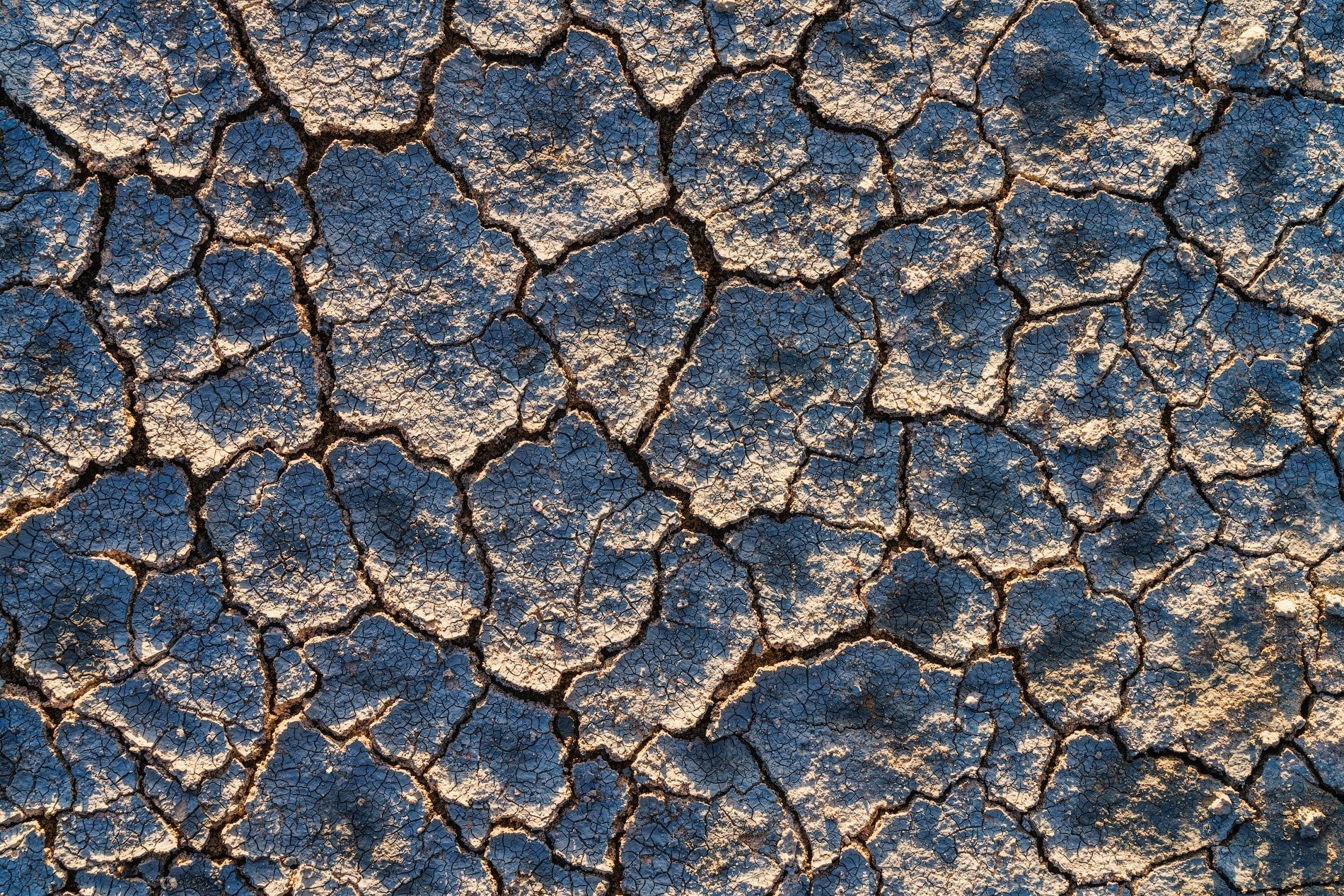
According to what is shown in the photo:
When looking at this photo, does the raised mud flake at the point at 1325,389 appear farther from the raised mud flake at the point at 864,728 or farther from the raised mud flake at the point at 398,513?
the raised mud flake at the point at 398,513

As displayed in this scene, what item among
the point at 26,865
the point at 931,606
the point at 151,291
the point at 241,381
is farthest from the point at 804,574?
the point at 26,865

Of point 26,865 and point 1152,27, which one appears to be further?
point 1152,27

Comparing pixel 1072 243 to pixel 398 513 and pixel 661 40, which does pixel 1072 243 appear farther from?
pixel 398 513

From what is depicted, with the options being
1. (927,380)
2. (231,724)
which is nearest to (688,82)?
(927,380)

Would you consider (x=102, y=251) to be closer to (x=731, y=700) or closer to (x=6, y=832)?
(x=6, y=832)

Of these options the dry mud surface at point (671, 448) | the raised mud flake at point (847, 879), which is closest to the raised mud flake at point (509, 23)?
the dry mud surface at point (671, 448)

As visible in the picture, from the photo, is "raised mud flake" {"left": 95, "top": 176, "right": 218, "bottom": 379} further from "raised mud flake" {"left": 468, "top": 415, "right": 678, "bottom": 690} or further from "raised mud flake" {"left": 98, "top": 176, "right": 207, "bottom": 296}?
"raised mud flake" {"left": 468, "top": 415, "right": 678, "bottom": 690}
